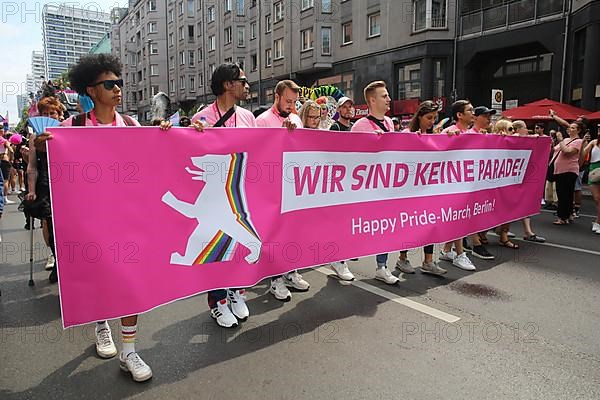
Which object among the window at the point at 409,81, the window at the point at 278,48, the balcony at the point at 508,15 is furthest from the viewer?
the window at the point at 278,48

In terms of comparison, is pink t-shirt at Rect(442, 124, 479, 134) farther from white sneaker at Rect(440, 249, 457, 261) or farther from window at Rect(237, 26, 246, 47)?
window at Rect(237, 26, 246, 47)

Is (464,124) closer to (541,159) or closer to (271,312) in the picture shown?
(541,159)

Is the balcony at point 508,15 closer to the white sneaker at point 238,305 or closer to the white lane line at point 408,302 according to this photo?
the white lane line at point 408,302

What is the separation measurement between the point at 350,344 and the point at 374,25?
25.9 m

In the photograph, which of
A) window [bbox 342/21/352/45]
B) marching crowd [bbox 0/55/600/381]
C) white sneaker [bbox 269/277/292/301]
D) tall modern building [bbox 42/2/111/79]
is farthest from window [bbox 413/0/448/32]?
tall modern building [bbox 42/2/111/79]

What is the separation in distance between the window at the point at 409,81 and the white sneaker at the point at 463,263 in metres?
19.7

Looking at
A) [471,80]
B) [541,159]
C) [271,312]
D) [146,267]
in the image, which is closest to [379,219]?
[271,312]

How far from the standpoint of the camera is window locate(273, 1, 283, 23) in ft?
110

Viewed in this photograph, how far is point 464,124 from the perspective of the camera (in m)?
5.55

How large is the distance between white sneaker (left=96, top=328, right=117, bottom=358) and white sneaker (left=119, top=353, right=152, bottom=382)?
271mm

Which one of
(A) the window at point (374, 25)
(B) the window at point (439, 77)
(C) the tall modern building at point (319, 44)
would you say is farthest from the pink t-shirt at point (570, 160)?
(A) the window at point (374, 25)

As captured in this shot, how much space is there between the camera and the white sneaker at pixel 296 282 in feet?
16.2

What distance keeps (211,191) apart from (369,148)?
1765mm

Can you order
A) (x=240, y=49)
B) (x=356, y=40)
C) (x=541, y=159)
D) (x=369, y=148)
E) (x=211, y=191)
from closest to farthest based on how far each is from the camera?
(x=211, y=191) < (x=369, y=148) < (x=541, y=159) < (x=356, y=40) < (x=240, y=49)
